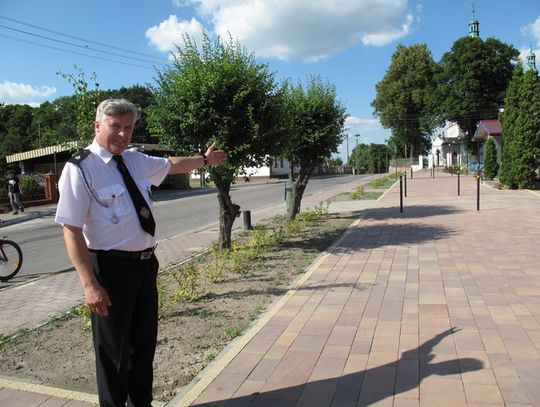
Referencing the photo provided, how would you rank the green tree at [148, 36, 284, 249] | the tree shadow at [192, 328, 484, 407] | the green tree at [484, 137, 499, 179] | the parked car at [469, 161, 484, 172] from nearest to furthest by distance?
the tree shadow at [192, 328, 484, 407] < the green tree at [148, 36, 284, 249] < the green tree at [484, 137, 499, 179] < the parked car at [469, 161, 484, 172]

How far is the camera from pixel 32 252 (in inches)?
442

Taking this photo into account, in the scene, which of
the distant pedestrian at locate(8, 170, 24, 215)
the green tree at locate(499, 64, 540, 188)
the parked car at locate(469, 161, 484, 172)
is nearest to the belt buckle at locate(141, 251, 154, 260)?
the distant pedestrian at locate(8, 170, 24, 215)

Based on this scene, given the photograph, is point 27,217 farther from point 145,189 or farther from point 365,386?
point 365,386

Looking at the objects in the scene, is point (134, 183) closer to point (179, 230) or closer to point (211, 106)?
point (211, 106)

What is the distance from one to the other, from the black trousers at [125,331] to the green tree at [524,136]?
904 inches

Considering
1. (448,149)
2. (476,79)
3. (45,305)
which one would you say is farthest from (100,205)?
(448,149)

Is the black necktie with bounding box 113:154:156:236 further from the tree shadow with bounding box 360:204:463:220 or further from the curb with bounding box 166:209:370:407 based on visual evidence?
the tree shadow with bounding box 360:204:463:220

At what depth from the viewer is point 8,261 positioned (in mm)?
8281

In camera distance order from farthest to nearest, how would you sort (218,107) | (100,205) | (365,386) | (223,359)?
(218,107) < (223,359) < (365,386) < (100,205)

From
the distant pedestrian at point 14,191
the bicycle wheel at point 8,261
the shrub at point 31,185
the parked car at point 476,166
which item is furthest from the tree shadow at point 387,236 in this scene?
the parked car at point 476,166

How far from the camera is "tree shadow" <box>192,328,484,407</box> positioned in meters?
3.32

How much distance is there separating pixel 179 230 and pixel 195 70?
6.61 meters

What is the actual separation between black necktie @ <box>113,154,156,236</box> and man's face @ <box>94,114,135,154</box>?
2.6 inches

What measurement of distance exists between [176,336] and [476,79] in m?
55.0
